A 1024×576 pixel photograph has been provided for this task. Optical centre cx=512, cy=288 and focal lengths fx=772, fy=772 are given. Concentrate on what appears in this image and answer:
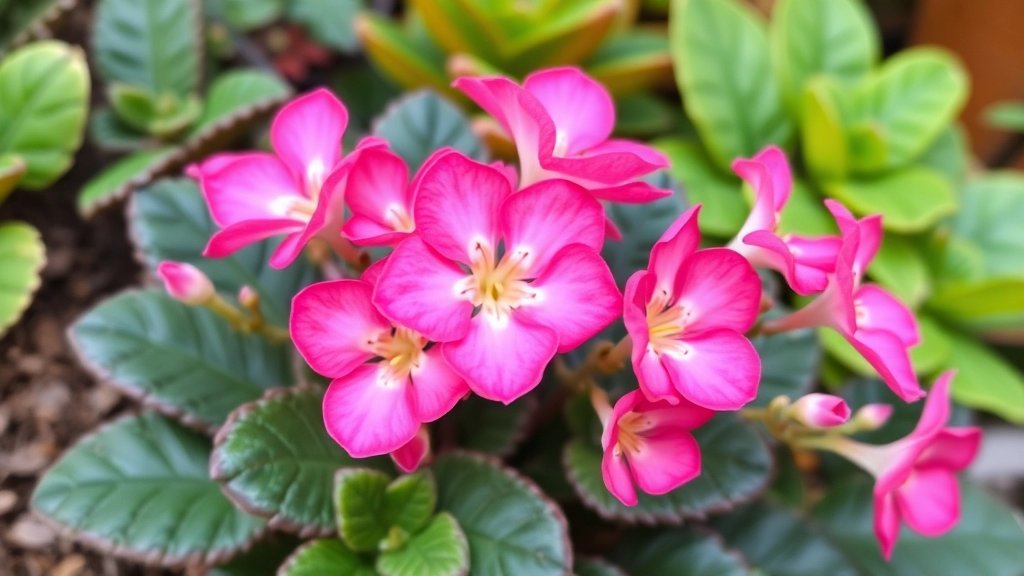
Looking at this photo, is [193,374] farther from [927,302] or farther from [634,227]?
[927,302]

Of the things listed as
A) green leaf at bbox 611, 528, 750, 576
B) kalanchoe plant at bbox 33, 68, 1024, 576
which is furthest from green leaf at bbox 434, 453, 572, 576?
green leaf at bbox 611, 528, 750, 576

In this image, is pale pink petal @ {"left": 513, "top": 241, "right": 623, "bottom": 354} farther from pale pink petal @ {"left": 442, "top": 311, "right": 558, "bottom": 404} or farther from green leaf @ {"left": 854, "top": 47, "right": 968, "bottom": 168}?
green leaf @ {"left": 854, "top": 47, "right": 968, "bottom": 168}

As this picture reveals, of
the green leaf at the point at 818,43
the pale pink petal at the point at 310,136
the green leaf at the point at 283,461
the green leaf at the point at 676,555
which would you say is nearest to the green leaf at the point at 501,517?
the green leaf at the point at 283,461

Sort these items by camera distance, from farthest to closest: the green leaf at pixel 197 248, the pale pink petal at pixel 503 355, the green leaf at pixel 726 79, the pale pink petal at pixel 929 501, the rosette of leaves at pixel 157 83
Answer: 1. the green leaf at pixel 726 79
2. the rosette of leaves at pixel 157 83
3. the green leaf at pixel 197 248
4. the pale pink petal at pixel 929 501
5. the pale pink petal at pixel 503 355

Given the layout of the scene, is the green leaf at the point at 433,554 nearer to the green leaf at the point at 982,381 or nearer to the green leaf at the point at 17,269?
the green leaf at the point at 17,269

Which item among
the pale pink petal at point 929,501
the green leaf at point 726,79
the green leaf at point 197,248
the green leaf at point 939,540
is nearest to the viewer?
the pale pink petal at point 929,501

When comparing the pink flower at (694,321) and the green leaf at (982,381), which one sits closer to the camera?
the pink flower at (694,321)

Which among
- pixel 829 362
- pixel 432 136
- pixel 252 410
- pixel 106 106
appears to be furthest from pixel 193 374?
pixel 829 362

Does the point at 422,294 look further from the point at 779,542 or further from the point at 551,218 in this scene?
the point at 779,542
